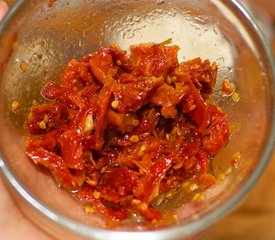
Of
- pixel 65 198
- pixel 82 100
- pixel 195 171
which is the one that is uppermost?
pixel 82 100

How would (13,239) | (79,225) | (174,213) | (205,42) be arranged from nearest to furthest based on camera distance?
(79,225) → (174,213) → (13,239) → (205,42)

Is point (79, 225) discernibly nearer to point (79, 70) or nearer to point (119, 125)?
point (119, 125)

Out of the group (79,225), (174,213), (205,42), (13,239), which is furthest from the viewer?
(205,42)

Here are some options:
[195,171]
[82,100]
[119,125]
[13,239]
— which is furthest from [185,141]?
[13,239]

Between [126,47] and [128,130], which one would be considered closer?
[128,130]
